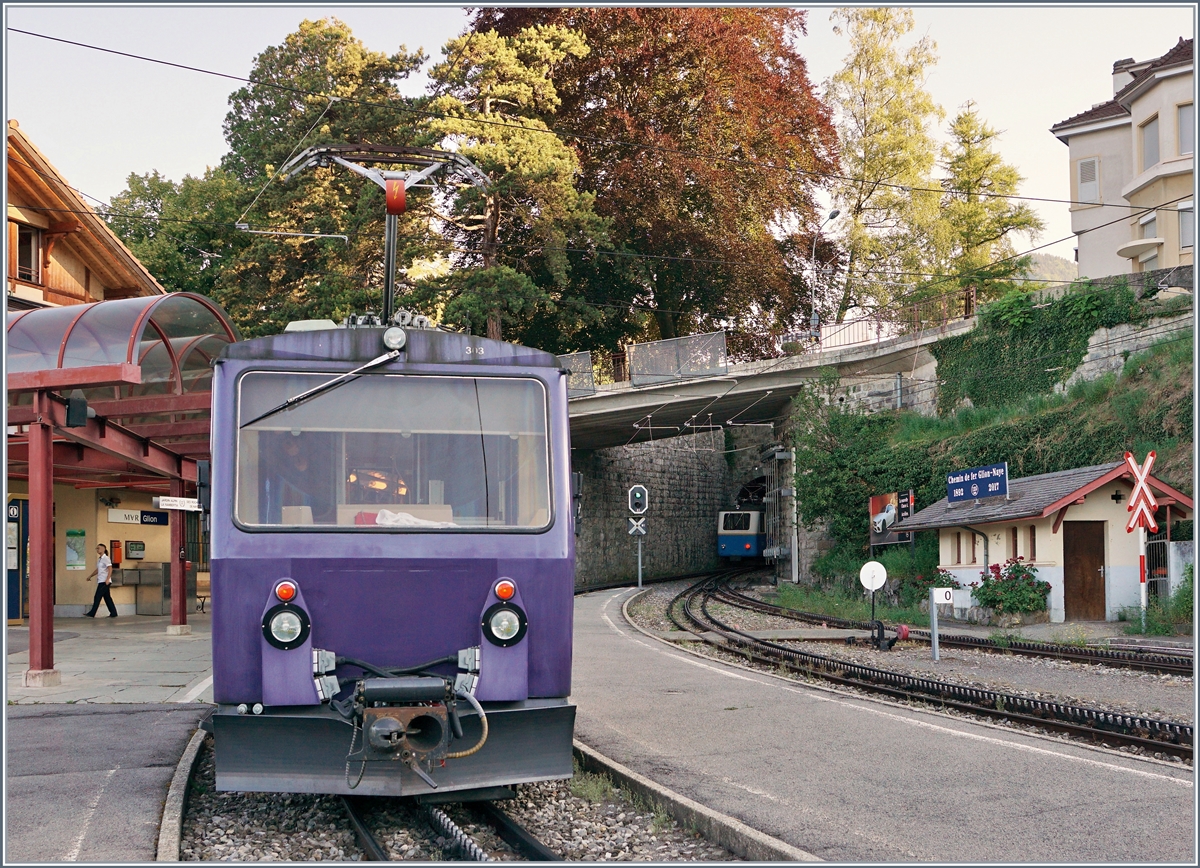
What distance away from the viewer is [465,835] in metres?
6.53

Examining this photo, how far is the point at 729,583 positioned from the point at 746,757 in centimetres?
3170

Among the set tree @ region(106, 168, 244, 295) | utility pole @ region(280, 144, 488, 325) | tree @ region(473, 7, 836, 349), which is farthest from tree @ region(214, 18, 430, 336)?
utility pole @ region(280, 144, 488, 325)

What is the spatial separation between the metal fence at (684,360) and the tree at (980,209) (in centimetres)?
1650

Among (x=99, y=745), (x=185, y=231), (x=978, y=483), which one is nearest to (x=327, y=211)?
(x=185, y=231)

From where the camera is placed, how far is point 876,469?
32.5 meters

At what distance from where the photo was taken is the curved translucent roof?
13875 millimetres

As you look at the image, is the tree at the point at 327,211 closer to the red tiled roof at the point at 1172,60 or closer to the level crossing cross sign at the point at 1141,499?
the level crossing cross sign at the point at 1141,499

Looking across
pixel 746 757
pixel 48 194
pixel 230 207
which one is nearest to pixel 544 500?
pixel 746 757

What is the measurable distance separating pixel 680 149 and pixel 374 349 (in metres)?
32.7

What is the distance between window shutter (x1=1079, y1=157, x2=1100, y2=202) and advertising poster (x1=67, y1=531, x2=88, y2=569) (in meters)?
35.3

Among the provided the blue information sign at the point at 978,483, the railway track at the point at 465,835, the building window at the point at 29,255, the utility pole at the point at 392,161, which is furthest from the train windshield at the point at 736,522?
the railway track at the point at 465,835

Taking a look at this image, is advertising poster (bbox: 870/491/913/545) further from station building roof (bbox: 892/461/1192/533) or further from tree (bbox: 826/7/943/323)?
tree (bbox: 826/7/943/323)

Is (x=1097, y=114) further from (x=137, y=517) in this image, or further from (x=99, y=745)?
(x=99, y=745)

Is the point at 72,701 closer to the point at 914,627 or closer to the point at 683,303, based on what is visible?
the point at 914,627
